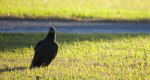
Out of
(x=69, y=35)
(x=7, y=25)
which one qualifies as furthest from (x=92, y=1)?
(x=69, y=35)

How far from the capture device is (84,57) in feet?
29.9

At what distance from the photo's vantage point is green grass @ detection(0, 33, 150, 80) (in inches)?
280

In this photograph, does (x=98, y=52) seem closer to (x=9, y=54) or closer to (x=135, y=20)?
(x=9, y=54)

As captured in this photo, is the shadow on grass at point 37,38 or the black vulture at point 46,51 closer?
the black vulture at point 46,51

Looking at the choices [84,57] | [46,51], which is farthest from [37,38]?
[46,51]

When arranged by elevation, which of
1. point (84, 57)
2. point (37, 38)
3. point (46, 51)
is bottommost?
point (37, 38)

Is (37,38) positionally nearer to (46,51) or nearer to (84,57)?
(84,57)

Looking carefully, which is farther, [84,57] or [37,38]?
[37,38]

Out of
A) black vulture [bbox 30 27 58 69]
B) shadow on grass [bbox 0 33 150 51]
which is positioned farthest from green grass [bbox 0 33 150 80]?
black vulture [bbox 30 27 58 69]

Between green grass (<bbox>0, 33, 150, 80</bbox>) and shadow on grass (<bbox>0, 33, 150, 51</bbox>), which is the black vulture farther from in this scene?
shadow on grass (<bbox>0, 33, 150, 51</bbox>)

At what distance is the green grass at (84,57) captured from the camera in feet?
23.3

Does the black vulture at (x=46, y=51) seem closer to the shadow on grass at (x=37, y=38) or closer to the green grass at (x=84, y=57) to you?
the green grass at (x=84, y=57)

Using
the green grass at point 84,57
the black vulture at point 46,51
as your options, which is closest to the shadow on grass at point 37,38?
the green grass at point 84,57

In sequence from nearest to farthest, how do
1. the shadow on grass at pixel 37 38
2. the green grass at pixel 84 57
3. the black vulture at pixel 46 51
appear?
1. the green grass at pixel 84 57
2. the black vulture at pixel 46 51
3. the shadow on grass at pixel 37 38
